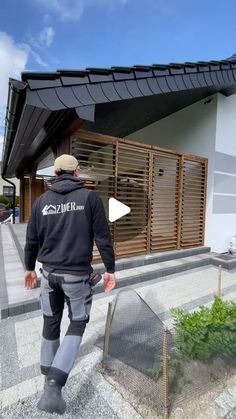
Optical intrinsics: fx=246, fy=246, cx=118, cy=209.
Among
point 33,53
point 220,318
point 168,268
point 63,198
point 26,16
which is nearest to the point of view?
point 63,198

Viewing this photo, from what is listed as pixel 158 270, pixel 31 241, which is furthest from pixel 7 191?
pixel 31 241

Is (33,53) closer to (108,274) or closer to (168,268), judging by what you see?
(168,268)

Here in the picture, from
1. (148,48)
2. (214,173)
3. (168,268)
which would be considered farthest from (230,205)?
(148,48)

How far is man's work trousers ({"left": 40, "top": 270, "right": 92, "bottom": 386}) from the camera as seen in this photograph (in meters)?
1.72

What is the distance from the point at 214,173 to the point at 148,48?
4.04 metres

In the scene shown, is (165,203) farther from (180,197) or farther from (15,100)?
(15,100)

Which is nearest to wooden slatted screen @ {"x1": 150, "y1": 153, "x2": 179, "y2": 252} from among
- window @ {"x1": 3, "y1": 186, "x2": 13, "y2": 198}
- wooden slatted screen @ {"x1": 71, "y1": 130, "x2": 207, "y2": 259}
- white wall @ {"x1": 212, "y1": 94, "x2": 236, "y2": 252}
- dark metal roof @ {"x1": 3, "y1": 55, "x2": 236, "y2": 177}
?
wooden slatted screen @ {"x1": 71, "y1": 130, "x2": 207, "y2": 259}

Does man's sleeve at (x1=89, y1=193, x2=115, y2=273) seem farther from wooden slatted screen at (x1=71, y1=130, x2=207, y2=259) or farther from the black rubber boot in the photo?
wooden slatted screen at (x1=71, y1=130, x2=207, y2=259)

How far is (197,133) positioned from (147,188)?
2473 millimetres

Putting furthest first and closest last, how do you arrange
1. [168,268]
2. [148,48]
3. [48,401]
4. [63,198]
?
[148,48]
[168,268]
[63,198]
[48,401]

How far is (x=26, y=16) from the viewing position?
6.04 metres

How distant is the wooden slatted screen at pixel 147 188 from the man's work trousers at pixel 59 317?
2.79 meters

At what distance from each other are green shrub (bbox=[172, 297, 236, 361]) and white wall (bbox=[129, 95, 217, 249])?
4.85 meters

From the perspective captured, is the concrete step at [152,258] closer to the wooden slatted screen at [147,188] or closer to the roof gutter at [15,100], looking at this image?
the wooden slatted screen at [147,188]
